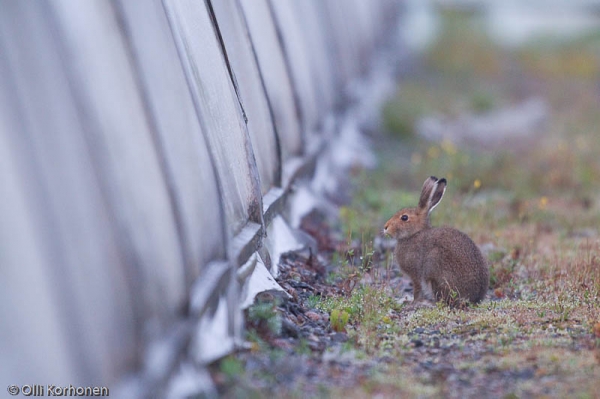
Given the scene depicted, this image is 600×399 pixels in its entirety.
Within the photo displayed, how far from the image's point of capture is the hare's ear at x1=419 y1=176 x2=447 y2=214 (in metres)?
7.25

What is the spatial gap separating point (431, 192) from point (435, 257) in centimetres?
69

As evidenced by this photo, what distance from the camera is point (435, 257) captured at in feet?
22.1

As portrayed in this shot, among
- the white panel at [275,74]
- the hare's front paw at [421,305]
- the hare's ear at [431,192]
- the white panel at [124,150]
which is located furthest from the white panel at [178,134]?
the white panel at [275,74]

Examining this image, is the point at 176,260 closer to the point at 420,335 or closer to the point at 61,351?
the point at 61,351

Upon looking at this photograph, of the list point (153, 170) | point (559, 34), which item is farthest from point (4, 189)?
point (559, 34)

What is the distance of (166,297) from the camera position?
4336mm

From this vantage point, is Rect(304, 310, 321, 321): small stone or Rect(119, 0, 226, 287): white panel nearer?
Rect(119, 0, 226, 287): white panel

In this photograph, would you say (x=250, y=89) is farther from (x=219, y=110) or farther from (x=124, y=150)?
(x=124, y=150)

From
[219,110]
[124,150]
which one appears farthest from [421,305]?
[124,150]

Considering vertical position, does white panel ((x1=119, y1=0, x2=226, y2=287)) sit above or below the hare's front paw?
above

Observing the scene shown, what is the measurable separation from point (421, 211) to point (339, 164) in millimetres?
4630

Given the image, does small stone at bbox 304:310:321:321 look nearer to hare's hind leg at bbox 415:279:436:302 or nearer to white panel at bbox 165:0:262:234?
white panel at bbox 165:0:262:234

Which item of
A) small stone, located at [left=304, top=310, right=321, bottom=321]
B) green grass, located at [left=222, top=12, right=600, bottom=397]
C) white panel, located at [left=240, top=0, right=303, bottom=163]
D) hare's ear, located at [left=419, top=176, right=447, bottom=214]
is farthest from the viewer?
white panel, located at [left=240, top=0, right=303, bottom=163]

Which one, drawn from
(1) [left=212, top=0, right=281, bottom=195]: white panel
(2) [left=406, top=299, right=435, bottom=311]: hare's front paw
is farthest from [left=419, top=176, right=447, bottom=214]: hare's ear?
(1) [left=212, top=0, right=281, bottom=195]: white panel
